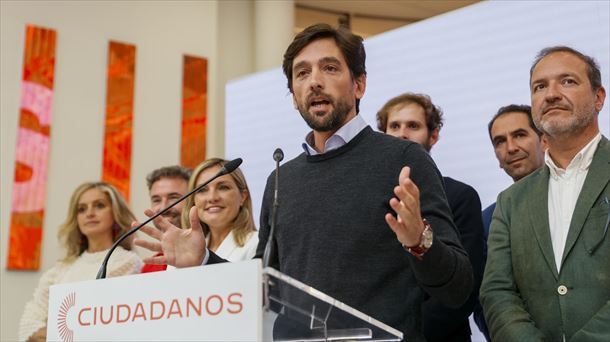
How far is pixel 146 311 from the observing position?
149cm

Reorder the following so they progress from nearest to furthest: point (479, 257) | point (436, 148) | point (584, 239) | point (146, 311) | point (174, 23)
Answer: point (146, 311)
point (584, 239)
point (479, 257)
point (436, 148)
point (174, 23)

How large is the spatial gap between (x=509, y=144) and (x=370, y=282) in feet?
5.20

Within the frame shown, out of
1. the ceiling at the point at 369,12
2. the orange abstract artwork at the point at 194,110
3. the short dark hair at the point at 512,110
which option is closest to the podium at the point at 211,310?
the short dark hair at the point at 512,110

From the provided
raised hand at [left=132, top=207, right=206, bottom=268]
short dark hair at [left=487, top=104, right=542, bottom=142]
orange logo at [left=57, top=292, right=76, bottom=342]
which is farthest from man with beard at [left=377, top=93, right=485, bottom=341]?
orange logo at [left=57, top=292, right=76, bottom=342]

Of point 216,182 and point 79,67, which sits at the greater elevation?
point 79,67

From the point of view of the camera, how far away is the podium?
53.1 inches

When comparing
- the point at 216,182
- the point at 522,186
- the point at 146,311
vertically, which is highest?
the point at 216,182

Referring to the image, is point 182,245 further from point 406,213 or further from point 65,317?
point 406,213

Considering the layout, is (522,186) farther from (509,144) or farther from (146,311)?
(146,311)

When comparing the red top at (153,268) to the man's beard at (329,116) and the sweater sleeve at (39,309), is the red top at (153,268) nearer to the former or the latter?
the sweater sleeve at (39,309)

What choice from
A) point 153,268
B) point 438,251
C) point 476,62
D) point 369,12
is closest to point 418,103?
point 476,62

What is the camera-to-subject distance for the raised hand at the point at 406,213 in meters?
1.59

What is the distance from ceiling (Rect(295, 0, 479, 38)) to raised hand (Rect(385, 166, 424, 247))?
6.22 m

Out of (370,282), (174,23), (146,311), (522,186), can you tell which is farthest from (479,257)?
(174,23)
